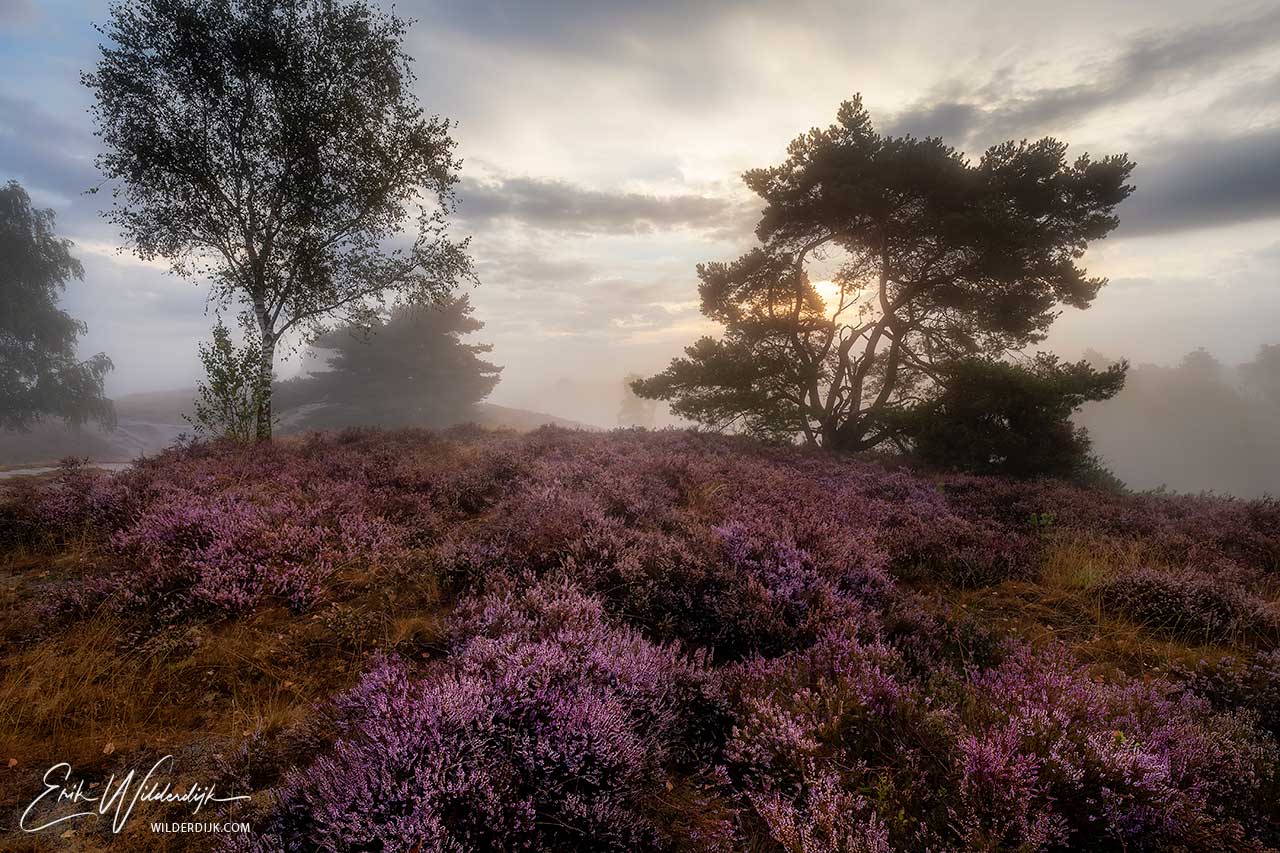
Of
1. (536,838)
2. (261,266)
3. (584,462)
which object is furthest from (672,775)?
(261,266)

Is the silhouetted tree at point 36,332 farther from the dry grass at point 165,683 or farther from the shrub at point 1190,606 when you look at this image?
the shrub at point 1190,606

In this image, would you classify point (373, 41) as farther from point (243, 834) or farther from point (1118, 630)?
point (1118, 630)

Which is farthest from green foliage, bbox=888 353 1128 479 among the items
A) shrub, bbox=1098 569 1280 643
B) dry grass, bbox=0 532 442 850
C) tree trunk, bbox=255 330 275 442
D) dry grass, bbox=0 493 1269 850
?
tree trunk, bbox=255 330 275 442

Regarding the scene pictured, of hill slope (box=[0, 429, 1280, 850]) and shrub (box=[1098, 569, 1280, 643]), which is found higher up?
hill slope (box=[0, 429, 1280, 850])

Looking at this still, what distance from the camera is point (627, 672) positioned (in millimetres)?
2711

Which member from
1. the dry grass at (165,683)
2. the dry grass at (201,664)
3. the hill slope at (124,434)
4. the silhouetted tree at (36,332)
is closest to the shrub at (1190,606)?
the dry grass at (201,664)

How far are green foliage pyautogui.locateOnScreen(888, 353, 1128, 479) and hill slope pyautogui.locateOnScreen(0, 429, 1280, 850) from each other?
644 centimetres

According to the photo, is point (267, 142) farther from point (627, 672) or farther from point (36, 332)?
point (36, 332)

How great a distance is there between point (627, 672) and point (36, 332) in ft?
170

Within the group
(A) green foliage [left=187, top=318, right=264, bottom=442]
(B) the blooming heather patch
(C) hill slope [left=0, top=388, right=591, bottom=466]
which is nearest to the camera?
(B) the blooming heather patch

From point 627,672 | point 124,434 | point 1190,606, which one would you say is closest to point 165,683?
point 627,672

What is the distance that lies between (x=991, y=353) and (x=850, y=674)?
55.9 feet

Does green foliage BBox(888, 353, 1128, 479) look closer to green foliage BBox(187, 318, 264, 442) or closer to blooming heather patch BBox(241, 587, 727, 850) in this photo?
blooming heather patch BBox(241, 587, 727, 850)

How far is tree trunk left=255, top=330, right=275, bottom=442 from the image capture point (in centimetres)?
1166
